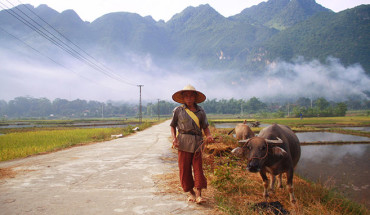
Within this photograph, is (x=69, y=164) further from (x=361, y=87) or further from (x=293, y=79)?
(x=293, y=79)

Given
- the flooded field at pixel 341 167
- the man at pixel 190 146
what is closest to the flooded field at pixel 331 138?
the flooded field at pixel 341 167

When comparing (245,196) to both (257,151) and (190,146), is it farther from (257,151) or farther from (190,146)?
(190,146)

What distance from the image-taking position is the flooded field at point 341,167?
320 inches

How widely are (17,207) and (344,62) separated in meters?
172

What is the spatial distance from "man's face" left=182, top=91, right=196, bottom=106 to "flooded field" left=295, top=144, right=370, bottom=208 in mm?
4596

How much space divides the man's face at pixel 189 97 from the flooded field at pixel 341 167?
4.60 meters

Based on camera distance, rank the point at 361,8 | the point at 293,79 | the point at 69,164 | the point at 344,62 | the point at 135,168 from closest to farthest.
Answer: the point at 135,168 → the point at 69,164 → the point at 344,62 → the point at 361,8 → the point at 293,79

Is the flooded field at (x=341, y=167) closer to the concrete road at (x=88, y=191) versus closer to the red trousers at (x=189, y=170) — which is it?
the red trousers at (x=189, y=170)

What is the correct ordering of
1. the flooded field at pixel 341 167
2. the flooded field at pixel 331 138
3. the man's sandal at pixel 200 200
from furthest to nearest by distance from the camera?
the flooded field at pixel 331 138 < the flooded field at pixel 341 167 < the man's sandal at pixel 200 200

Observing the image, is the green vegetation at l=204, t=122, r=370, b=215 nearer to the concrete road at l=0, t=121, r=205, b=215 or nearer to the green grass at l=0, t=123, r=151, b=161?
the concrete road at l=0, t=121, r=205, b=215

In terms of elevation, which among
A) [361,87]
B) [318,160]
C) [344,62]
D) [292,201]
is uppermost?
[344,62]

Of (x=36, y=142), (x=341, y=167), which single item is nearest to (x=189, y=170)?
(x=341, y=167)

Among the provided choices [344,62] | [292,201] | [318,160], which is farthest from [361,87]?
[292,201]

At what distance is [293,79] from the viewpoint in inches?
7018
